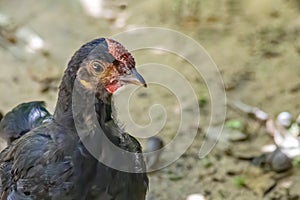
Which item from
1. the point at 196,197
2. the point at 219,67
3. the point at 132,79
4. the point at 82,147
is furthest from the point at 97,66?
the point at 219,67

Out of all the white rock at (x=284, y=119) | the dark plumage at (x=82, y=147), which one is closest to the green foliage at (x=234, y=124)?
the white rock at (x=284, y=119)

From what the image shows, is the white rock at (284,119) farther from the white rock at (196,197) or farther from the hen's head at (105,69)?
the hen's head at (105,69)

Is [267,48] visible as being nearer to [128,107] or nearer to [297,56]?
[297,56]

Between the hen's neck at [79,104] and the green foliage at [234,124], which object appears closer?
the hen's neck at [79,104]

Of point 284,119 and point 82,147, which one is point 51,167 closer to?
point 82,147

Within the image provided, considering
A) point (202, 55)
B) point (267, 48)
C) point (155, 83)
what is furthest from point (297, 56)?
point (155, 83)

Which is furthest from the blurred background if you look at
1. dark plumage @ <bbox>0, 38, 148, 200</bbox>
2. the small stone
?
dark plumage @ <bbox>0, 38, 148, 200</bbox>

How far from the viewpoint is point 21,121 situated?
11.4 feet

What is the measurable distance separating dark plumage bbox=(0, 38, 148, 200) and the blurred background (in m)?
1.00

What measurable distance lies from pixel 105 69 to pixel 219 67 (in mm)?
1872

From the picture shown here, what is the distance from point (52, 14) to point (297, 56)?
5.49ft

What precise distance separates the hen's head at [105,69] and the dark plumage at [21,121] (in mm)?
781

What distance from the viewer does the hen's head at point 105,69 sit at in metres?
2.67

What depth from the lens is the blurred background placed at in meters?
3.83
